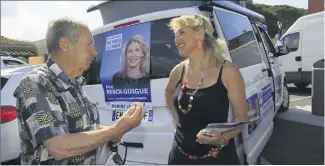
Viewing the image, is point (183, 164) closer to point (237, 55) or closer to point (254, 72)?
point (237, 55)

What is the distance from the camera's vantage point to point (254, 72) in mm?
2330

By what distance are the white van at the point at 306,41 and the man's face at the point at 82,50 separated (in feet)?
2.77

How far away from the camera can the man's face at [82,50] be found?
1297 millimetres

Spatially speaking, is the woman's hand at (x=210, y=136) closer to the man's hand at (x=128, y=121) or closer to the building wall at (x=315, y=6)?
the man's hand at (x=128, y=121)

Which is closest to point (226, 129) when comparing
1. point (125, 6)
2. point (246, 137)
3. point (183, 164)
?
point (183, 164)

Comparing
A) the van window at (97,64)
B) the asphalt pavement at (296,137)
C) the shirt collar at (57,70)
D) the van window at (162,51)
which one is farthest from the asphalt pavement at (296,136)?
the van window at (97,64)

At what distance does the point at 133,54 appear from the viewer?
200 centimetres

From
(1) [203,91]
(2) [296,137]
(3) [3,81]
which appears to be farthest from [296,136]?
(3) [3,81]

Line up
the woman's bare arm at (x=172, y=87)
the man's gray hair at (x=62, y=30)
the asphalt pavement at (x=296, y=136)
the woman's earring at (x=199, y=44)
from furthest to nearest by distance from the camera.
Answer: the asphalt pavement at (x=296, y=136) < the woman's bare arm at (x=172, y=87) < the woman's earring at (x=199, y=44) < the man's gray hair at (x=62, y=30)

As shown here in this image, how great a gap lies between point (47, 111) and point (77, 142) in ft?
0.49

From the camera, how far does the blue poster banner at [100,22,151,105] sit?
201 cm

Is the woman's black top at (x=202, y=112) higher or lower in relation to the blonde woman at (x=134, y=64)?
lower

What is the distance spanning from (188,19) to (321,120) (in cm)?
85

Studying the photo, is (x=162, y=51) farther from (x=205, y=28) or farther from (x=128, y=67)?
(x=205, y=28)
